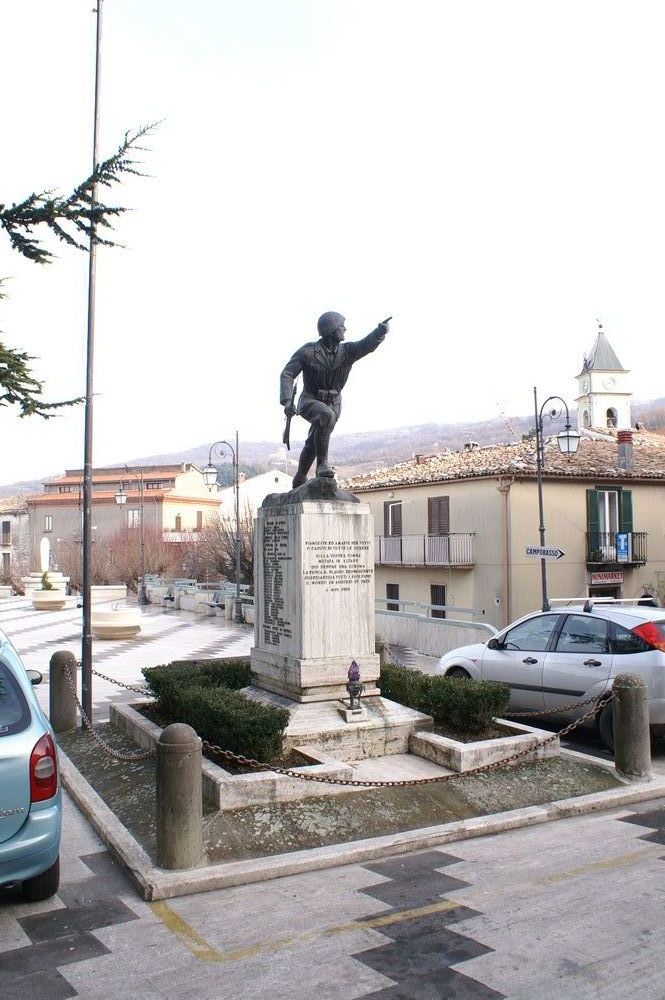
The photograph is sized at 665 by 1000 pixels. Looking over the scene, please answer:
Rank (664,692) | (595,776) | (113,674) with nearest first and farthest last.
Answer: (595,776) < (664,692) < (113,674)

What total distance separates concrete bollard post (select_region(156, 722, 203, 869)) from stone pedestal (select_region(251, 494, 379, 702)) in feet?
7.99

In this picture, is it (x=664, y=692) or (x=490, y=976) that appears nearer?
(x=490, y=976)

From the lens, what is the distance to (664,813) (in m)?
6.60

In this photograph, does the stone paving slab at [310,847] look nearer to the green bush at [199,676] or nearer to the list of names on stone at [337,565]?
the green bush at [199,676]

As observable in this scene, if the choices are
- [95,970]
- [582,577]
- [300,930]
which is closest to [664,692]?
[300,930]

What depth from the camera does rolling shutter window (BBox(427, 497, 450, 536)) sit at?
2778 centimetres

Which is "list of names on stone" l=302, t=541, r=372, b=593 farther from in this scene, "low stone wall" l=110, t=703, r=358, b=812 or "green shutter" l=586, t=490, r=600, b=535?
"green shutter" l=586, t=490, r=600, b=535

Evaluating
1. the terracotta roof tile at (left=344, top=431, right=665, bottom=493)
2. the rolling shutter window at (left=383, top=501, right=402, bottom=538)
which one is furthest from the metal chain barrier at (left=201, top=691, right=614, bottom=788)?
the rolling shutter window at (left=383, top=501, right=402, bottom=538)

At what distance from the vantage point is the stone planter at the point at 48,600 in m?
32.6

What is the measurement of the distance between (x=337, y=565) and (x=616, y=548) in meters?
20.8

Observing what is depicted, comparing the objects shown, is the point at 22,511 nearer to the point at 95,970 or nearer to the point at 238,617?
the point at 238,617

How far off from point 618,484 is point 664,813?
2215 cm

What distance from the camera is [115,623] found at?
21.7m

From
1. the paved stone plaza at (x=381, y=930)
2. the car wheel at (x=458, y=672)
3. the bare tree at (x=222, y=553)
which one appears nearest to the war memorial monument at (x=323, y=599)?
the paved stone plaza at (x=381, y=930)
